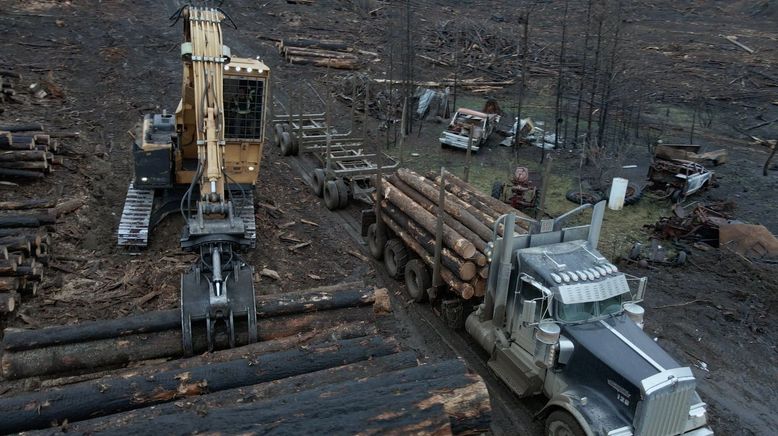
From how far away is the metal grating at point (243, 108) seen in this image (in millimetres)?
12641

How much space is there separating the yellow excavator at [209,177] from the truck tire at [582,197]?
30.9 feet

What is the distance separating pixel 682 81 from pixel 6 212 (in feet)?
106

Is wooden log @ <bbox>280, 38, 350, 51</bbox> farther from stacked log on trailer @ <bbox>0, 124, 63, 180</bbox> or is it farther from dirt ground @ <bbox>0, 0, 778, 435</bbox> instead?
stacked log on trailer @ <bbox>0, 124, 63, 180</bbox>

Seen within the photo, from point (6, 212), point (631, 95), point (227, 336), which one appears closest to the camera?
point (227, 336)

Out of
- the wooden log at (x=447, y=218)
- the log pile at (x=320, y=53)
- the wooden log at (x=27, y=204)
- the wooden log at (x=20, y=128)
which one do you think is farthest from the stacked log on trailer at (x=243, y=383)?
the log pile at (x=320, y=53)

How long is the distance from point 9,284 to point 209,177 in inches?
160

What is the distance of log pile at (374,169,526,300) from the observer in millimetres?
10141

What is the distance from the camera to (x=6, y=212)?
40.9 feet

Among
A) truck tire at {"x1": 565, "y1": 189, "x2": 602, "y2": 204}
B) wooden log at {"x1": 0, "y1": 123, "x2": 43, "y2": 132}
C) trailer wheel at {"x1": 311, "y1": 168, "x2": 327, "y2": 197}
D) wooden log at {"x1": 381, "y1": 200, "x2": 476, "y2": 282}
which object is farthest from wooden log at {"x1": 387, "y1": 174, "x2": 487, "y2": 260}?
wooden log at {"x1": 0, "y1": 123, "x2": 43, "y2": 132}

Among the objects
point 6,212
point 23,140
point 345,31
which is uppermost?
point 345,31

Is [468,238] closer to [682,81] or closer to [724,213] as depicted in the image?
[724,213]

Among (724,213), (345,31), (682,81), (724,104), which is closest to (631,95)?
(724,104)

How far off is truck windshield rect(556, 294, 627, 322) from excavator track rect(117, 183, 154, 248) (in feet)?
29.4

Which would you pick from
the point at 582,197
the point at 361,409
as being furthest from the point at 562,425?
the point at 582,197
